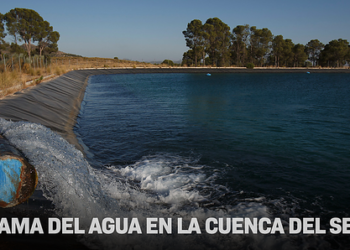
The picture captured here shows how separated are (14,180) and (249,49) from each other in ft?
286

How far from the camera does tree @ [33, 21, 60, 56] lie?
56219 mm

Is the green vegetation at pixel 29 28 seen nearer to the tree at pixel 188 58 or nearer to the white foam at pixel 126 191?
the tree at pixel 188 58

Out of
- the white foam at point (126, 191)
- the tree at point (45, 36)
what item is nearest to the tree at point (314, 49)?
the tree at point (45, 36)

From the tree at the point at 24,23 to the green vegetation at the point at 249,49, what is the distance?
36706mm

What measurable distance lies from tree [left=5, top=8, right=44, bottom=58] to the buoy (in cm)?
5869

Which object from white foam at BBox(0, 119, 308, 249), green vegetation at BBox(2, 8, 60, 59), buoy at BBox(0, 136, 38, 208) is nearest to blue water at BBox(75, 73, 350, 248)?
white foam at BBox(0, 119, 308, 249)

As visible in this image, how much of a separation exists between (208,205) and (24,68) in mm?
23484

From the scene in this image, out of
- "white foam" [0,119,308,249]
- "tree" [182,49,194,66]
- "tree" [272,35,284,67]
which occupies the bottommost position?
"white foam" [0,119,308,249]

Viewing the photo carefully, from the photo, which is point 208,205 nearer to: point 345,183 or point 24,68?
point 345,183

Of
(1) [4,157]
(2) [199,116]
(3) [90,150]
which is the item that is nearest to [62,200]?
(1) [4,157]

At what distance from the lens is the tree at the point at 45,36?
2213 inches

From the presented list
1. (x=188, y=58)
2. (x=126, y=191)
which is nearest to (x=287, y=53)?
(x=188, y=58)

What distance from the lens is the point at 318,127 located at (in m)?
10.7

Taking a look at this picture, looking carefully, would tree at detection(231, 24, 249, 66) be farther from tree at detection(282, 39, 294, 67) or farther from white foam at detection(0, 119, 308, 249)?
white foam at detection(0, 119, 308, 249)
